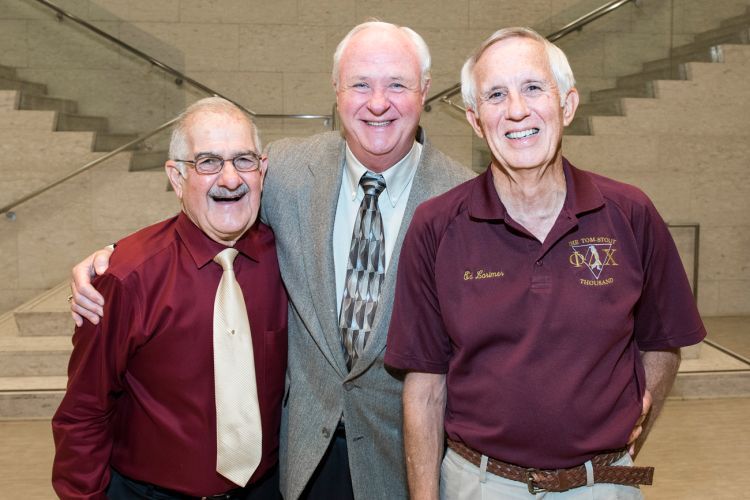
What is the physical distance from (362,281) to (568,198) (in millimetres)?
684

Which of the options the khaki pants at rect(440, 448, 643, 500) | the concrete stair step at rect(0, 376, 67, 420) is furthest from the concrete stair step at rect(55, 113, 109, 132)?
the khaki pants at rect(440, 448, 643, 500)

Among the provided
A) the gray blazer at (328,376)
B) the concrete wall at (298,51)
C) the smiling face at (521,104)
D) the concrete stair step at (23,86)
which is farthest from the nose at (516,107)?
the concrete stair step at (23,86)

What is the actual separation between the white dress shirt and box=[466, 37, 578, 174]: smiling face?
548 millimetres

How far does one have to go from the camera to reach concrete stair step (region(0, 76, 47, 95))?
668cm

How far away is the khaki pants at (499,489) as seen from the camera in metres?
1.63

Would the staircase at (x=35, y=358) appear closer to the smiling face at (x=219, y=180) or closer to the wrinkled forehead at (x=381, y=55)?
the smiling face at (x=219, y=180)

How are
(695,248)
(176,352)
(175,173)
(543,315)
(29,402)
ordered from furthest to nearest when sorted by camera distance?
1. (695,248)
2. (29,402)
3. (175,173)
4. (176,352)
5. (543,315)

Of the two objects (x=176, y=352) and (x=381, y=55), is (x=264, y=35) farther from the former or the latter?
(x=176, y=352)

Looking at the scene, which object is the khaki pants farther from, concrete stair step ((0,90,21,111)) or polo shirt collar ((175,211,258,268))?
concrete stair step ((0,90,21,111))

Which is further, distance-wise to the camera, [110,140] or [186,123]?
[110,140]

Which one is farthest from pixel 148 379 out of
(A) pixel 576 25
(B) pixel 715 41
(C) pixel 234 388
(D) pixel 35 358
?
(B) pixel 715 41

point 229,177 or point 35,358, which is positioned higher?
point 229,177

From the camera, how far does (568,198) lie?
1.71 metres

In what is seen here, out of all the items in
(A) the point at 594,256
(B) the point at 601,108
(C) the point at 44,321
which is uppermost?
(B) the point at 601,108
